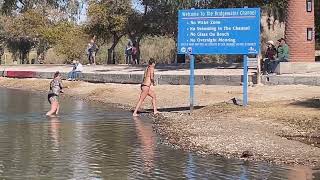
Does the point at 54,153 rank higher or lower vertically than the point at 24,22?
lower

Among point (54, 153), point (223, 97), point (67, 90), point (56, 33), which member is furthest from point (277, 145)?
point (56, 33)

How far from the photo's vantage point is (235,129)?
51.0 ft

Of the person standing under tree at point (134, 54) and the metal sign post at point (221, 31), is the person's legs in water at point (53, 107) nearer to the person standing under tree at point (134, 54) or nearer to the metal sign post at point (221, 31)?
the metal sign post at point (221, 31)

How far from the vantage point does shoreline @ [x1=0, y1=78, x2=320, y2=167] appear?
12102 mm

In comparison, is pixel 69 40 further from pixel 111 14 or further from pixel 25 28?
pixel 111 14

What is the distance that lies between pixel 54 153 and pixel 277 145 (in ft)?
13.8

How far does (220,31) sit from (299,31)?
12328 mm

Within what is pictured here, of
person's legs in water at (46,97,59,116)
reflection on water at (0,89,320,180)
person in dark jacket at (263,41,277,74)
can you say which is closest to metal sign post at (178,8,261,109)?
reflection on water at (0,89,320,180)

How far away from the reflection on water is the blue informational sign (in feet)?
11.6

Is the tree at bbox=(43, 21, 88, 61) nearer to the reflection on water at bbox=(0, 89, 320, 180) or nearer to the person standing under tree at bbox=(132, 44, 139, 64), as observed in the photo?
the person standing under tree at bbox=(132, 44, 139, 64)

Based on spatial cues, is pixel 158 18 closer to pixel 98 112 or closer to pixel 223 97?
pixel 223 97

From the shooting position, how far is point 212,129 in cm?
1564

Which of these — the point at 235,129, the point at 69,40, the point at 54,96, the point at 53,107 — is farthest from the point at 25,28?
the point at 235,129

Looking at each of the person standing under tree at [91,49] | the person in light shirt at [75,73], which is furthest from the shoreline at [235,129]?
the person standing under tree at [91,49]
